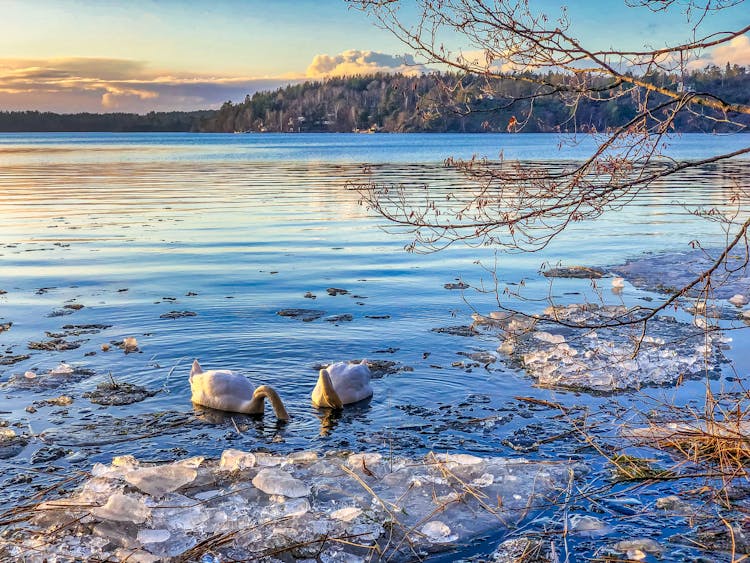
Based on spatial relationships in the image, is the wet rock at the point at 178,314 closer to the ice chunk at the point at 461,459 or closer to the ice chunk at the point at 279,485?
the ice chunk at the point at 279,485

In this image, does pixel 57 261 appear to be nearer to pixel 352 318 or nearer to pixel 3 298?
pixel 3 298

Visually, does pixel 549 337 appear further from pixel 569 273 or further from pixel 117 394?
pixel 117 394

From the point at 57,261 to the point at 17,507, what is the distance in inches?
466

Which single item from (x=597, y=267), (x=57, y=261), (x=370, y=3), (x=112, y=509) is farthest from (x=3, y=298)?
(x=597, y=267)

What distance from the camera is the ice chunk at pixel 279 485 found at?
5449 mm

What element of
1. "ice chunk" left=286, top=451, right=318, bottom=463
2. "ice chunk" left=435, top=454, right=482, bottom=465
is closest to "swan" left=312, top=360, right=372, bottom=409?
"ice chunk" left=286, top=451, right=318, bottom=463

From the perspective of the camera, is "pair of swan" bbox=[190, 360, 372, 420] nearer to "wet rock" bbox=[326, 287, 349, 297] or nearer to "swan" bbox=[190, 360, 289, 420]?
"swan" bbox=[190, 360, 289, 420]

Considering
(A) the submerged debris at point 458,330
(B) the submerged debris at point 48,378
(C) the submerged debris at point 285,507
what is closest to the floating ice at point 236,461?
(C) the submerged debris at point 285,507

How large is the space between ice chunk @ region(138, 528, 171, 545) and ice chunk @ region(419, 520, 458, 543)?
5.42ft

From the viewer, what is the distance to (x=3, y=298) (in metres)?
12.5

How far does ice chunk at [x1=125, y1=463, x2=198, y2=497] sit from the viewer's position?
5430 millimetres

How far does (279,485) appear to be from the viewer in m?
5.48

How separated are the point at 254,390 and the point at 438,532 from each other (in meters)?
3.05

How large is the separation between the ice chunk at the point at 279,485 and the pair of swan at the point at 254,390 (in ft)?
5.46
